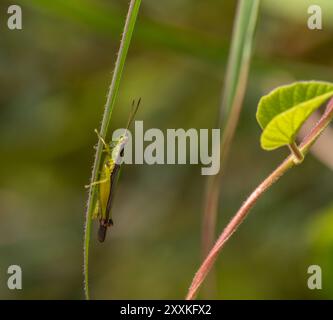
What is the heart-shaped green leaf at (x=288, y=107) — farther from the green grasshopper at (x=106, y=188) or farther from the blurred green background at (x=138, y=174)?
the blurred green background at (x=138, y=174)

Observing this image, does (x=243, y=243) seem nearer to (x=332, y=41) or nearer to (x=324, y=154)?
(x=324, y=154)

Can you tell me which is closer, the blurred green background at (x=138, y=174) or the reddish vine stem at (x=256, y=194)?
the reddish vine stem at (x=256, y=194)

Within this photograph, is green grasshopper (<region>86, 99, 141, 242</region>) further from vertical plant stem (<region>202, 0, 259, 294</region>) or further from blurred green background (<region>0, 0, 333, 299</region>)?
blurred green background (<region>0, 0, 333, 299</region>)

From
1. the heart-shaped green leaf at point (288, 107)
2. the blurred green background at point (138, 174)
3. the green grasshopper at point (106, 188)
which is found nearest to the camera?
the heart-shaped green leaf at point (288, 107)

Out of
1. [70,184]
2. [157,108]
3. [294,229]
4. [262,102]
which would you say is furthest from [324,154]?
[262,102]

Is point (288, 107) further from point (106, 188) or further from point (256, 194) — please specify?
point (106, 188)

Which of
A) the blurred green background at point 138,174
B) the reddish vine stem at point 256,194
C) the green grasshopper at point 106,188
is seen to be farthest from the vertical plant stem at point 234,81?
the blurred green background at point 138,174
